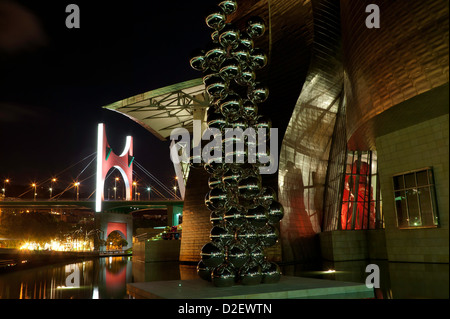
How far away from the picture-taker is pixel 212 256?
738 cm

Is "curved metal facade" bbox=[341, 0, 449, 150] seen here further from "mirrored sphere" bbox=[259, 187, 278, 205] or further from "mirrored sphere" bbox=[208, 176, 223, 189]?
"mirrored sphere" bbox=[208, 176, 223, 189]

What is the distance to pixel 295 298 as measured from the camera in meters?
6.52

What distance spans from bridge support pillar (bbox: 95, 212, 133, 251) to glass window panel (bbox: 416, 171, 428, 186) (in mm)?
40941

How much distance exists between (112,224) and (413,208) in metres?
44.4

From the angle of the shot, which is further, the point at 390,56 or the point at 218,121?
the point at 390,56

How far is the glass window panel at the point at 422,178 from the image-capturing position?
486 inches

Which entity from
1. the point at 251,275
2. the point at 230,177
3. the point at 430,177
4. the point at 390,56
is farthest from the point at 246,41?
the point at 430,177

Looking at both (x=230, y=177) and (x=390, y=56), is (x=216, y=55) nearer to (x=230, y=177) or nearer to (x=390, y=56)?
(x=230, y=177)

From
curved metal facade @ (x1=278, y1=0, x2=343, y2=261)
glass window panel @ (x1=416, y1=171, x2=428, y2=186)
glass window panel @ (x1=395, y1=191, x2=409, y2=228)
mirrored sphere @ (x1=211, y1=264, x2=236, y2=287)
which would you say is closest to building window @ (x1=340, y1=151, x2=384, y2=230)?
curved metal facade @ (x1=278, y1=0, x2=343, y2=261)

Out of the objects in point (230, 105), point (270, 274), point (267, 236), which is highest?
point (230, 105)

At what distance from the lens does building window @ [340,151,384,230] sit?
64.4 ft

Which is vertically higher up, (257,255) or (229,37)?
(229,37)

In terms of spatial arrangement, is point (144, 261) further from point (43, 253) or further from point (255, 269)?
point (255, 269)
